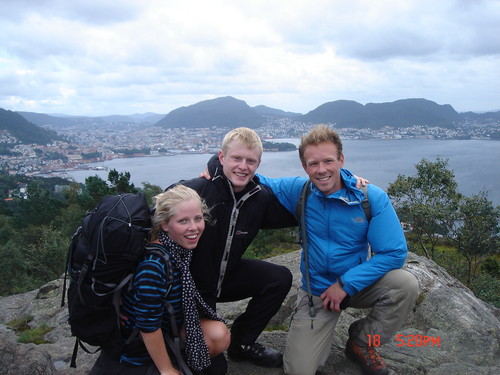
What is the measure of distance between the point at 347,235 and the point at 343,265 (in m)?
0.29

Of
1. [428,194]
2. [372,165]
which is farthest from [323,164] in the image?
[372,165]

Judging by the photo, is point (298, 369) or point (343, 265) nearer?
point (298, 369)

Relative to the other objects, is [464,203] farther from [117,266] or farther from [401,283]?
[117,266]

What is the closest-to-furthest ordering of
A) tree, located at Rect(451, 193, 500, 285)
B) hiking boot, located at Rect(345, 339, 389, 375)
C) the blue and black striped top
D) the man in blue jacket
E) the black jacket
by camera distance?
the blue and black striped top, the black jacket, the man in blue jacket, hiking boot, located at Rect(345, 339, 389, 375), tree, located at Rect(451, 193, 500, 285)

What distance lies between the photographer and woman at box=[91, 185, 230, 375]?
2428 millimetres

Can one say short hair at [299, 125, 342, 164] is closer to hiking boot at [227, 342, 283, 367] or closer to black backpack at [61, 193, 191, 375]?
black backpack at [61, 193, 191, 375]

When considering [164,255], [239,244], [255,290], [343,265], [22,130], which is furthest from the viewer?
[22,130]

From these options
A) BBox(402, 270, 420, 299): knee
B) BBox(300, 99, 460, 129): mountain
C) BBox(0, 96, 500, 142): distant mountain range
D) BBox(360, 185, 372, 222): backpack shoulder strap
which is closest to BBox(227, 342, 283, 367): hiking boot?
BBox(402, 270, 420, 299): knee

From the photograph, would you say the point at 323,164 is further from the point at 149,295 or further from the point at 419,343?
the point at 419,343

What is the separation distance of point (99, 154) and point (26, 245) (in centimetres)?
10857

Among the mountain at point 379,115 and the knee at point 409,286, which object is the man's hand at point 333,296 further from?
the mountain at point 379,115

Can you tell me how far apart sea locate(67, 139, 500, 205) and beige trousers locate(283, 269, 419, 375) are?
175ft

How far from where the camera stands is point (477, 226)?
18688 millimetres

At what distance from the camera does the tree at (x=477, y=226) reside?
59.6 ft
